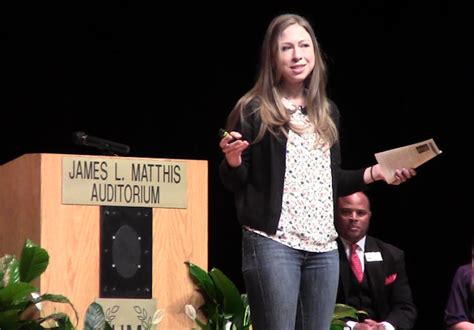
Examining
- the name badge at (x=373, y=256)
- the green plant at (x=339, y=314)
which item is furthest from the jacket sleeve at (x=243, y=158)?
the name badge at (x=373, y=256)

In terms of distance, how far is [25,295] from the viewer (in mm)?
4191

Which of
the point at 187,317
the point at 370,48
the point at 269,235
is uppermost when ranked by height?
the point at 370,48

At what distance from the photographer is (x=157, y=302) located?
4512 millimetres

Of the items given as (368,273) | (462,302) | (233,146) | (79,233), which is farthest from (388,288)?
(233,146)

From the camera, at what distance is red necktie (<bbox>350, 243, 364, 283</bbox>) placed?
18.3 feet

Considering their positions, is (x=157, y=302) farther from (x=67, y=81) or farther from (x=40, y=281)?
(x=67, y=81)

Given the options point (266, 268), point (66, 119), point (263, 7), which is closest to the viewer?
point (266, 268)

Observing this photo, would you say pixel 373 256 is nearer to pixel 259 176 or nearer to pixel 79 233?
pixel 79 233

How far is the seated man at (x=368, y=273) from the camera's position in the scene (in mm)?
5555

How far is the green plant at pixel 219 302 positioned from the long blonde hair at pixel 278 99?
0.96m

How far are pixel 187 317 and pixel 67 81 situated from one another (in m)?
1.81

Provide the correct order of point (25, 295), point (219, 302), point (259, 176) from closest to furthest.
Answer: point (259, 176) < point (25, 295) < point (219, 302)

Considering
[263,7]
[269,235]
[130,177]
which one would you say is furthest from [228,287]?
[263,7]

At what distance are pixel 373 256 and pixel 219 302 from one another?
1.25m
